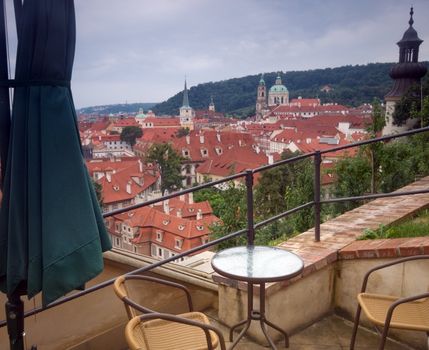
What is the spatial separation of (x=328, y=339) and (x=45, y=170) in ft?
6.73

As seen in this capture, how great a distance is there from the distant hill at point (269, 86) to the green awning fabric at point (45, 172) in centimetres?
9517

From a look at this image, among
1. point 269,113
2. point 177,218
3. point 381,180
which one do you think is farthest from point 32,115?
point 269,113

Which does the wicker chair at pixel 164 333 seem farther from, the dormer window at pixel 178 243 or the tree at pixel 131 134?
the tree at pixel 131 134

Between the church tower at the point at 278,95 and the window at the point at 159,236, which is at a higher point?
the church tower at the point at 278,95

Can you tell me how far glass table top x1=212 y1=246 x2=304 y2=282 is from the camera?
187cm

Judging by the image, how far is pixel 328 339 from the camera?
2.45m

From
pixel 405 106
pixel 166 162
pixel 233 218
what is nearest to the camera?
pixel 233 218

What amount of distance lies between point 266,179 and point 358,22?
14609 mm

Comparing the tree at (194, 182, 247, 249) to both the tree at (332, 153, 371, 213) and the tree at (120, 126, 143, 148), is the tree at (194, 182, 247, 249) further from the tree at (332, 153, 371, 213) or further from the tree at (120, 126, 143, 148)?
the tree at (120, 126, 143, 148)

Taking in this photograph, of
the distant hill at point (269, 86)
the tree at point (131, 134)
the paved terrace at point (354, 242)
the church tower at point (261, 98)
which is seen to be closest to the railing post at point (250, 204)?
the paved terrace at point (354, 242)

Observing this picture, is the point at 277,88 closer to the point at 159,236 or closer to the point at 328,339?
the point at 159,236

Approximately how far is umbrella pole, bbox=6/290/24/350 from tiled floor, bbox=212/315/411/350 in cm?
133

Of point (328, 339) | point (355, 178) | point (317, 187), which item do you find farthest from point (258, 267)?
point (355, 178)

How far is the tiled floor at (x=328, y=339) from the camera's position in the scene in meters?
2.36
